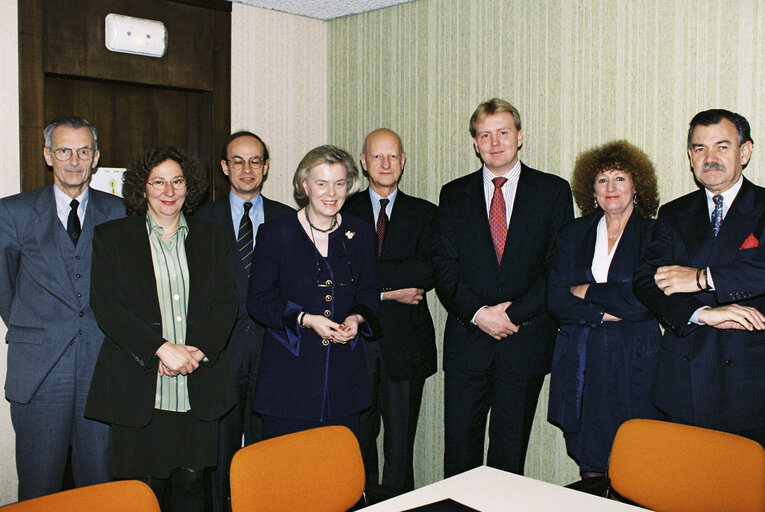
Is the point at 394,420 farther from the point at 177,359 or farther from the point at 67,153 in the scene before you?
the point at 67,153

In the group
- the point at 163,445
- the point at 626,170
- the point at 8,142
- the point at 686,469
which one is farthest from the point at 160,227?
the point at 686,469

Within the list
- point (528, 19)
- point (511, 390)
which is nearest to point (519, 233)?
point (511, 390)

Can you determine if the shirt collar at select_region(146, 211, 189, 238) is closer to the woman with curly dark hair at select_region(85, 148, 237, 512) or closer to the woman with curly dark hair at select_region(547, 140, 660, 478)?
the woman with curly dark hair at select_region(85, 148, 237, 512)

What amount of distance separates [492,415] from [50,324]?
7.06 ft

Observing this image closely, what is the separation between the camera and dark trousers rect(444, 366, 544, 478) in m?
3.47

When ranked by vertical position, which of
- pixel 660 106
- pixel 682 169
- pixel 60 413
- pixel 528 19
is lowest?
pixel 60 413

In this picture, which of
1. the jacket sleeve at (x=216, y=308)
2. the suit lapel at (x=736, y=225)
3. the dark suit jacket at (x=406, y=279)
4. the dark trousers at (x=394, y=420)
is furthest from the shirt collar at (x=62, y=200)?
the suit lapel at (x=736, y=225)

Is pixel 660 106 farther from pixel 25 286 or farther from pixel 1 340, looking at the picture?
pixel 1 340

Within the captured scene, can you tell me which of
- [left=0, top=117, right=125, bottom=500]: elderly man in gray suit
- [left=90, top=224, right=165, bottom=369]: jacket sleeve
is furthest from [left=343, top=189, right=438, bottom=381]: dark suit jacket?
[left=0, top=117, right=125, bottom=500]: elderly man in gray suit

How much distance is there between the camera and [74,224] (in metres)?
3.21

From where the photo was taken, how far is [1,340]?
368 cm

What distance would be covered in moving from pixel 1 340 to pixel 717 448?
11.2 feet

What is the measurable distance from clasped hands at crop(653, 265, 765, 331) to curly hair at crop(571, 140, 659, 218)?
462mm

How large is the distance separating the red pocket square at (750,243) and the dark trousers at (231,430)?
2310 millimetres
